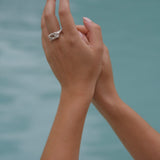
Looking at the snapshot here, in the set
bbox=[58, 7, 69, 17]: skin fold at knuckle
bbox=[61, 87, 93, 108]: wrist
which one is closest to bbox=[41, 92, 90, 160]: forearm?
bbox=[61, 87, 93, 108]: wrist

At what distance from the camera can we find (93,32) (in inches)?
52.1

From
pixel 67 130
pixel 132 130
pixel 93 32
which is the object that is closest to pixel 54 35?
pixel 93 32

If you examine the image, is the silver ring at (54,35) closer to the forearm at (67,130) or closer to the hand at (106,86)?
the forearm at (67,130)

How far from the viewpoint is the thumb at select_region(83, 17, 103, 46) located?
129 cm

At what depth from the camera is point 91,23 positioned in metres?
1.36

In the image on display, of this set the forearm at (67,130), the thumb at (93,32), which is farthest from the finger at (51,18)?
the forearm at (67,130)

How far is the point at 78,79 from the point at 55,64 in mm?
130

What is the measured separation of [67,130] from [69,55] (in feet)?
1.00

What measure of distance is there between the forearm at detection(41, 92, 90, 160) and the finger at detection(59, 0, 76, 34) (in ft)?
0.84

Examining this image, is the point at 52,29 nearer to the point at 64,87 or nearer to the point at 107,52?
the point at 64,87

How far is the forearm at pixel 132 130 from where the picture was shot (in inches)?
53.6

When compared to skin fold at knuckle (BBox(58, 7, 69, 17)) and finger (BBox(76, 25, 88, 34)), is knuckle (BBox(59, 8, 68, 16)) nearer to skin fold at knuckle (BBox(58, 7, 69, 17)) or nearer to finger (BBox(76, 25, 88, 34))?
skin fold at knuckle (BBox(58, 7, 69, 17))

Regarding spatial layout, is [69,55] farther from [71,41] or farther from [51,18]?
[51,18]

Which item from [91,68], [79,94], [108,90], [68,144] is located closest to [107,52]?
[108,90]
